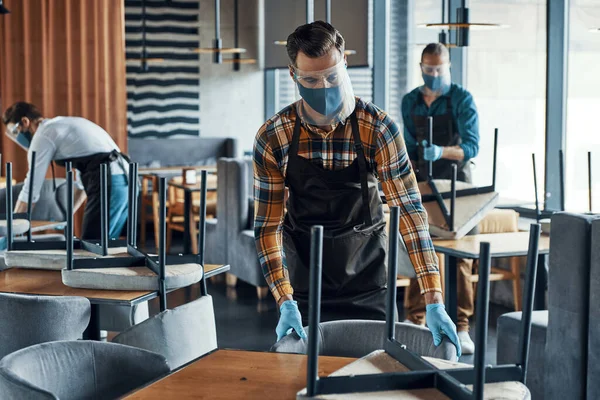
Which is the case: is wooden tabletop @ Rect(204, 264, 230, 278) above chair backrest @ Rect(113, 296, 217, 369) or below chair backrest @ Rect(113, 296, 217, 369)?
above

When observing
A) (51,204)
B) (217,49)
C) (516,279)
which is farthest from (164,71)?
(516,279)

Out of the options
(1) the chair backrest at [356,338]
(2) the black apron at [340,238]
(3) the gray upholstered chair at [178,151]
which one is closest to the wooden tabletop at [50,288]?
(2) the black apron at [340,238]

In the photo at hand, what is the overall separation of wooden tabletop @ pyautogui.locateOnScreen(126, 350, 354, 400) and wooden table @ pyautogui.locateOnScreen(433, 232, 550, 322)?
5.75ft

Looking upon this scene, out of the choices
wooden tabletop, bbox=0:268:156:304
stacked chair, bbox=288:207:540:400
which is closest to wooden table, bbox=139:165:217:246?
wooden tabletop, bbox=0:268:156:304

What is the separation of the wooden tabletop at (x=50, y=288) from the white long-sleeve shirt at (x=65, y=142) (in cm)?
178

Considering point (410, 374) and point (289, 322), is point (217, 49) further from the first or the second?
point (410, 374)

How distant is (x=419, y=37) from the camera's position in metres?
7.38

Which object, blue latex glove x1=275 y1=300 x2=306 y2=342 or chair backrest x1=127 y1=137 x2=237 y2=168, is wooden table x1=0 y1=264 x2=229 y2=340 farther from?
chair backrest x1=127 y1=137 x2=237 y2=168

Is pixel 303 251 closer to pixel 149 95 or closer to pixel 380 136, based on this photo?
pixel 380 136

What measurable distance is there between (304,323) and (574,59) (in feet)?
12.6

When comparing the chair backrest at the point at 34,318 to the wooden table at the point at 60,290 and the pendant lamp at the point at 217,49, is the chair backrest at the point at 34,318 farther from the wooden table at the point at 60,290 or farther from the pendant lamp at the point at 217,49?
the pendant lamp at the point at 217,49

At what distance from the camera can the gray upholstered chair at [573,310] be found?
107 inches

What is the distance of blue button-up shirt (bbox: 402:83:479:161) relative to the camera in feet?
15.0

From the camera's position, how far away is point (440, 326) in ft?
6.59
